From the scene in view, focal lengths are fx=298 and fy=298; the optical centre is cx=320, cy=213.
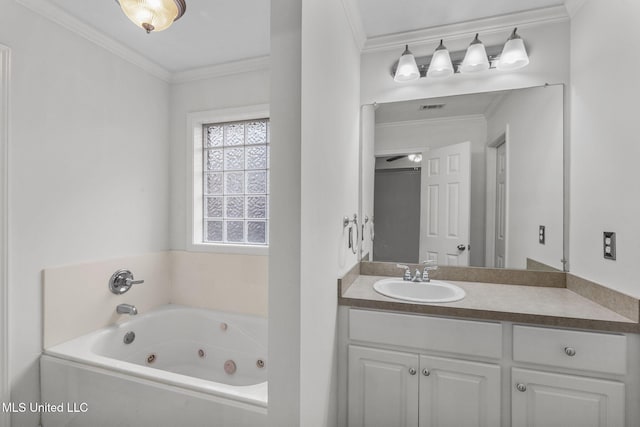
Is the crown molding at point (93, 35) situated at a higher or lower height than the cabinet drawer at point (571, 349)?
higher

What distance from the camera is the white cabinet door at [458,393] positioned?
139 cm

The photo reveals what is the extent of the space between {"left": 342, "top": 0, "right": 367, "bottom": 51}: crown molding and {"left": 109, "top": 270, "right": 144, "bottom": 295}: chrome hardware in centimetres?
220

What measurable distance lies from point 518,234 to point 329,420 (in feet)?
5.14

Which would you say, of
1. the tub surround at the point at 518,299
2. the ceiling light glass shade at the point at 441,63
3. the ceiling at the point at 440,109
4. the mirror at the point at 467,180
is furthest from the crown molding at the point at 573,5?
the tub surround at the point at 518,299

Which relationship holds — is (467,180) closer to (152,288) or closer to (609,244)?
(609,244)

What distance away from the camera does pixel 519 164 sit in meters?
1.90

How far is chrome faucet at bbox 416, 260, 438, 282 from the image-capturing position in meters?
1.91

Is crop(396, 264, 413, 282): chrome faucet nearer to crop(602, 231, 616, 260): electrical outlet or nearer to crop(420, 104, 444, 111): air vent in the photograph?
crop(602, 231, 616, 260): electrical outlet

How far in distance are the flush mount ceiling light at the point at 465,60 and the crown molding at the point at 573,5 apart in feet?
0.87

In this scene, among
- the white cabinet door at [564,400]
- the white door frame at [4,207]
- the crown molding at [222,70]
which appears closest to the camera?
the white cabinet door at [564,400]

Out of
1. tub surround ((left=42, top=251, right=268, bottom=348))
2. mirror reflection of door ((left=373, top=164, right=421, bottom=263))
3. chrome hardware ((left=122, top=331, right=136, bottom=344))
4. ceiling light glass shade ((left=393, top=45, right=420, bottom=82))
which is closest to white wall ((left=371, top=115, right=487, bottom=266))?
mirror reflection of door ((left=373, top=164, right=421, bottom=263))

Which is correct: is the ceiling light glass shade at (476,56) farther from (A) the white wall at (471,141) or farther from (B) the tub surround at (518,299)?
(B) the tub surround at (518,299)

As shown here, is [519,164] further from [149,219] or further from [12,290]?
[12,290]

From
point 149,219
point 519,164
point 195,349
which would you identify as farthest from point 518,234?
point 149,219
